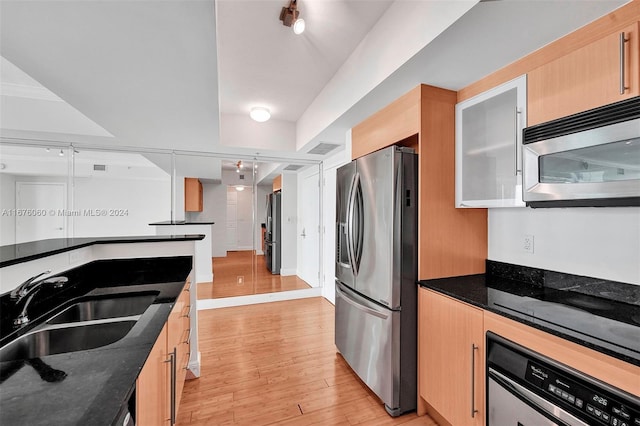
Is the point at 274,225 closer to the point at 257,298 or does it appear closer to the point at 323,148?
the point at 257,298

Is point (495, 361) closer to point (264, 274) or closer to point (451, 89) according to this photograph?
point (451, 89)

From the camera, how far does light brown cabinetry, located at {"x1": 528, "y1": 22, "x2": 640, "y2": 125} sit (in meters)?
1.19

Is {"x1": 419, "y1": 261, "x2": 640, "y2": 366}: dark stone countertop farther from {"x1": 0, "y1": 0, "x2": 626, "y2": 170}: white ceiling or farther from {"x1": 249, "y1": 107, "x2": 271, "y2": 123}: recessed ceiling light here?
{"x1": 249, "y1": 107, "x2": 271, "y2": 123}: recessed ceiling light

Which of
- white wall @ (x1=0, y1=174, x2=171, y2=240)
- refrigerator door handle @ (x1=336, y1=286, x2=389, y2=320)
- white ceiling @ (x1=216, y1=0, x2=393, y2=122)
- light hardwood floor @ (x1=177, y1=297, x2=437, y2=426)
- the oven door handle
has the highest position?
white ceiling @ (x1=216, y1=0, x2=393, y2=122)

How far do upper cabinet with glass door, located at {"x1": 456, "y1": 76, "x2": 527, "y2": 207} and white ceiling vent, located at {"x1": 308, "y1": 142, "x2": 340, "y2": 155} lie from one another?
6.01ft

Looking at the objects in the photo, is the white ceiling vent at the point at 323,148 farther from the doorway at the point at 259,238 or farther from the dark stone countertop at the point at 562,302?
the dark stone countertop at the point at 562,302

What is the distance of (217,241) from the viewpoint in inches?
216

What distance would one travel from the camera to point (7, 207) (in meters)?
2.76

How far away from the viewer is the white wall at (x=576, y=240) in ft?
4.56

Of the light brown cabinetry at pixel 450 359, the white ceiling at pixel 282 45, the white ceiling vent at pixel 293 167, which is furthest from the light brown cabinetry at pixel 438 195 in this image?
the white ceiling vent at pixel 293 167

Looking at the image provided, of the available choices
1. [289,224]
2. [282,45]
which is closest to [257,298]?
[289,224]

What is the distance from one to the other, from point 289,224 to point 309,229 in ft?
1.75

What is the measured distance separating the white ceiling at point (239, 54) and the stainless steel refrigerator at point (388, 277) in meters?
0.65

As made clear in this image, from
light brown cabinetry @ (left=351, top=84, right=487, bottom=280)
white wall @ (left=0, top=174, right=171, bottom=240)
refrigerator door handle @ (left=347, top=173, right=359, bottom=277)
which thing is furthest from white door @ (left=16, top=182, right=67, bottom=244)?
light brown cabinetry @ (left=351, top=84, right=487, bottom=280)
